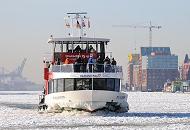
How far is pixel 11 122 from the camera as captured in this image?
34594mm

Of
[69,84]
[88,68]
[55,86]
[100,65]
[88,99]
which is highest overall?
[100,65]

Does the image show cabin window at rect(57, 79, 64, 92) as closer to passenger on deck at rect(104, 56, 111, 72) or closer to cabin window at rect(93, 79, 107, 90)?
cabin window at rect(93, 79, 107, 90)

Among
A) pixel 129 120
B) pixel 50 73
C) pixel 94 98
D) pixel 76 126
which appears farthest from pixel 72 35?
pixel 76 126

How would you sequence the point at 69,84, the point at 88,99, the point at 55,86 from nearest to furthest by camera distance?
the point at 88,99 → the point at 69,84 → the point at 55,86

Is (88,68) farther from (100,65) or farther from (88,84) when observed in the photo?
(88,84)

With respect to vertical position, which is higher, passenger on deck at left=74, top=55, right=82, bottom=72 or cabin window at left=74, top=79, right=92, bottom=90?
passenger on deck at left=74, top=55, right=82, bottom=72

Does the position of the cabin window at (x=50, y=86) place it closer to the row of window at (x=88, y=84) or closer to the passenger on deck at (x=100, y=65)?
the row of window at (x=88, y=84)

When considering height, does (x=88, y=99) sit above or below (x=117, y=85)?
below

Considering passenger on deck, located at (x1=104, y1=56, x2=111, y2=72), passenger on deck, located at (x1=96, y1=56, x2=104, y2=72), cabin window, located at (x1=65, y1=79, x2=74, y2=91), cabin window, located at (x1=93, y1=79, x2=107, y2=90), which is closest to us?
cabin window, located at (x1=93, y1=79, x2=107, y2=90)

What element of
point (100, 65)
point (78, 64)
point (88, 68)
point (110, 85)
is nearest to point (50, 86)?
point (78, 64)

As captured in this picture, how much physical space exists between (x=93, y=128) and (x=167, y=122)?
558 cm

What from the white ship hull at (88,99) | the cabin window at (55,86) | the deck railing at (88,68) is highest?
the deck railing at (88,68)

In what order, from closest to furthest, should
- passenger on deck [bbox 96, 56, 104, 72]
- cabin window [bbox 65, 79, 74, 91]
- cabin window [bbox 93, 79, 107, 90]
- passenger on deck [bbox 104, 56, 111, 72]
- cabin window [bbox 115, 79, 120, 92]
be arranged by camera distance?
cabin window [bbox 93, 79, 107, 90]
cabin window [bbox 65, 79, 74, 91]
passenger on deck [bbox 96, 56, 104, 72]
passenger on deck [bbox 104, 56, 111, 72]
cabin window [bbox 115, 79, 120, 92]

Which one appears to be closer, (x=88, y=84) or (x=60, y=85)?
(x=88, y=84)
